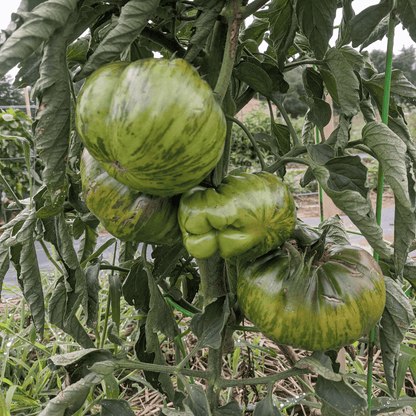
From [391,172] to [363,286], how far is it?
142 millimetres

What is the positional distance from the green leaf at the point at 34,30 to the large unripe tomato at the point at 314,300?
0.33 m

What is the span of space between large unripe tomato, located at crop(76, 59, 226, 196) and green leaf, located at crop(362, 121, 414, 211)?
0.18 m

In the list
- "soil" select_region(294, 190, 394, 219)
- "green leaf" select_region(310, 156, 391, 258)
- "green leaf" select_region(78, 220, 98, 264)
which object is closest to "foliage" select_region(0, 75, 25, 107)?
"soil" select_region(294, 190, 394, 219)

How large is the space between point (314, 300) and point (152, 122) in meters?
0.28

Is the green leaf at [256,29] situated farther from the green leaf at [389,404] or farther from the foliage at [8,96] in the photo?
the foliage at [8,96]

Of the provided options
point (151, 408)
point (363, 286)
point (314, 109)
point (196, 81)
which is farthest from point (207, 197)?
point (151, 408)

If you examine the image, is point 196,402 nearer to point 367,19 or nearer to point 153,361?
point 153,361

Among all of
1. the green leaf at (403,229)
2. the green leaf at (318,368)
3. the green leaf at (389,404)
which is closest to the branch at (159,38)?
the green leaf at (403,229)

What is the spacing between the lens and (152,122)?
0.97ft

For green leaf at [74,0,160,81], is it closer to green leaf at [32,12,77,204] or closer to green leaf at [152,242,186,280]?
green leaf at [32,12,77,204]

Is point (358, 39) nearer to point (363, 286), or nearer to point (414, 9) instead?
point (414, 9)

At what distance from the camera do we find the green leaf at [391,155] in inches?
14.1

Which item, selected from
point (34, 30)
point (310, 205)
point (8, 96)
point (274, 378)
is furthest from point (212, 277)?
point (8, 96)

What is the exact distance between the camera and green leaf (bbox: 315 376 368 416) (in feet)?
1.48
